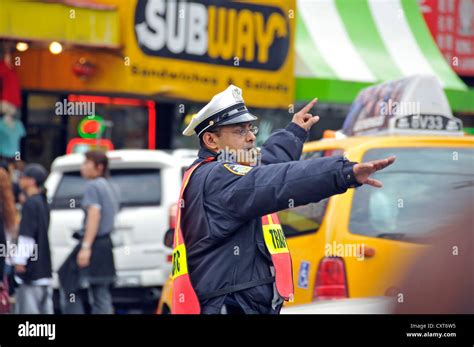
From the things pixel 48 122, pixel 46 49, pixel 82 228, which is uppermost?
pixel 46 49

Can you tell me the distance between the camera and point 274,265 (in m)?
3.97

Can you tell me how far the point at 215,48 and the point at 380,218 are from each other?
800 centimetres

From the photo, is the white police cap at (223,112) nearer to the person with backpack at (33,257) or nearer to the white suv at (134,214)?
the person with backpack at (33,257)

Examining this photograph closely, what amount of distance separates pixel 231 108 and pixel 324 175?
694 mm

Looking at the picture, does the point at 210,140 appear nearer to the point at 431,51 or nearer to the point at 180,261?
the point at 180,261

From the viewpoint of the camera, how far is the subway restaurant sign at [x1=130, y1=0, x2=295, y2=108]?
526 inches

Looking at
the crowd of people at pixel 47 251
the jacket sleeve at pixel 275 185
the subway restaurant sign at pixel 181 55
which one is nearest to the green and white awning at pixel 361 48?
the subway restaurant sign at pixel 181 55

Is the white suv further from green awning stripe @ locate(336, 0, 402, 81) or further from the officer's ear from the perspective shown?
green awning stripe @ locate(336, 0, 402, 81)

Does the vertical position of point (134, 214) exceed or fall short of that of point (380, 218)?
it exceeds it

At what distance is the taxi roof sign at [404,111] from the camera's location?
707 centimetres

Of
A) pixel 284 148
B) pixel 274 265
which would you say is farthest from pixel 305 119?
pixel 274 265

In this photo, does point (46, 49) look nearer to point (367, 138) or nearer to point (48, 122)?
point (48, 122)
